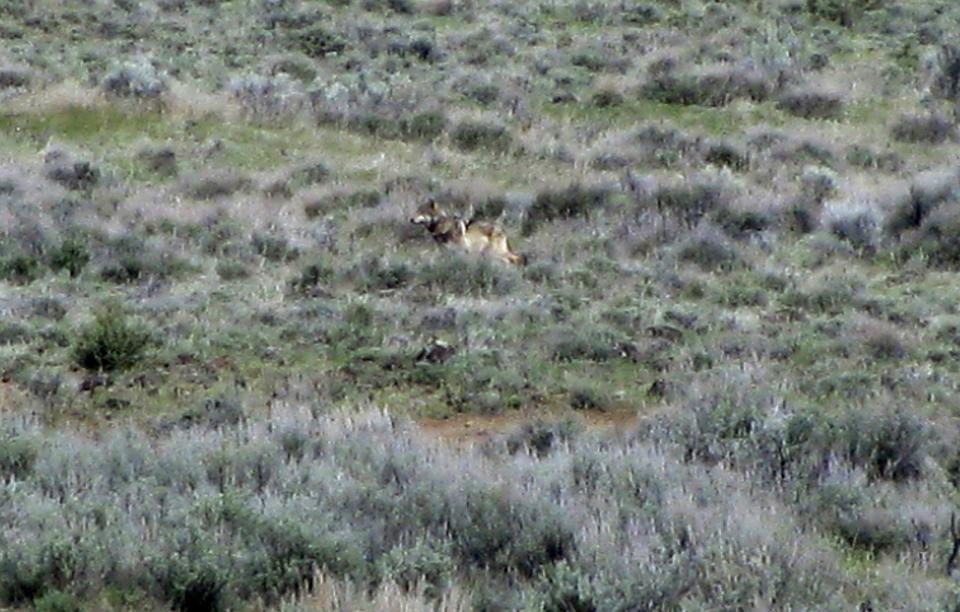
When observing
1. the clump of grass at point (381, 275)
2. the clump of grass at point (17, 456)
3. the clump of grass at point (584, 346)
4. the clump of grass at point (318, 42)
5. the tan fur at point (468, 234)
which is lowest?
the clump of grass at point (318, 42)

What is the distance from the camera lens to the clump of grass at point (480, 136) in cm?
1880

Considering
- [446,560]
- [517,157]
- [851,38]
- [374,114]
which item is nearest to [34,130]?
[374,114]

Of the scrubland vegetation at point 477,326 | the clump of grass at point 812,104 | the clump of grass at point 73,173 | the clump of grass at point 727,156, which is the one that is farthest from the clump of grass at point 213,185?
the clump of grass at point 812,104

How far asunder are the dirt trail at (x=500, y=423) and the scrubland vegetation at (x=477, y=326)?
0.07 m

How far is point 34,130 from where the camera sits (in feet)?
60.1

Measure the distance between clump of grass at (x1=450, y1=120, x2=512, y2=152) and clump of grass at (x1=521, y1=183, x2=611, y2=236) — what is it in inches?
127

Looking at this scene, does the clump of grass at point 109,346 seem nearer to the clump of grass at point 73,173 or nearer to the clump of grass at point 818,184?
the clump of grass at point 73,173

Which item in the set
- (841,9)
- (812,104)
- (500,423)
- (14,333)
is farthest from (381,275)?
(841,9)

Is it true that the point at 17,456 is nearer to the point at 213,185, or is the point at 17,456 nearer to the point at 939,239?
the point at 213,185

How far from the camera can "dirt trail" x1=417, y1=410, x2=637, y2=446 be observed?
8891 mm

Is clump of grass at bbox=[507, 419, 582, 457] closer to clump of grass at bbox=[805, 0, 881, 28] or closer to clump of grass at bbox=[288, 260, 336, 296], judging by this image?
clump of grass at bbox=[288, 260, 336, 296]

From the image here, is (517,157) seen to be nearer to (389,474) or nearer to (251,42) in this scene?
(251,42)

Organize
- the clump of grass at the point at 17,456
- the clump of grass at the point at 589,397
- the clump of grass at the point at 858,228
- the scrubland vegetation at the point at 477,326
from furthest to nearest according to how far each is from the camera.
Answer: the clump of grass at the point at 858,228 → the clump of grass at the point at 589,397 → the clump of grass at the point at 17,456 → the scrubland vegetation at the point at 477,326

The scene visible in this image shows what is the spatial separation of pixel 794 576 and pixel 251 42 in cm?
2218
